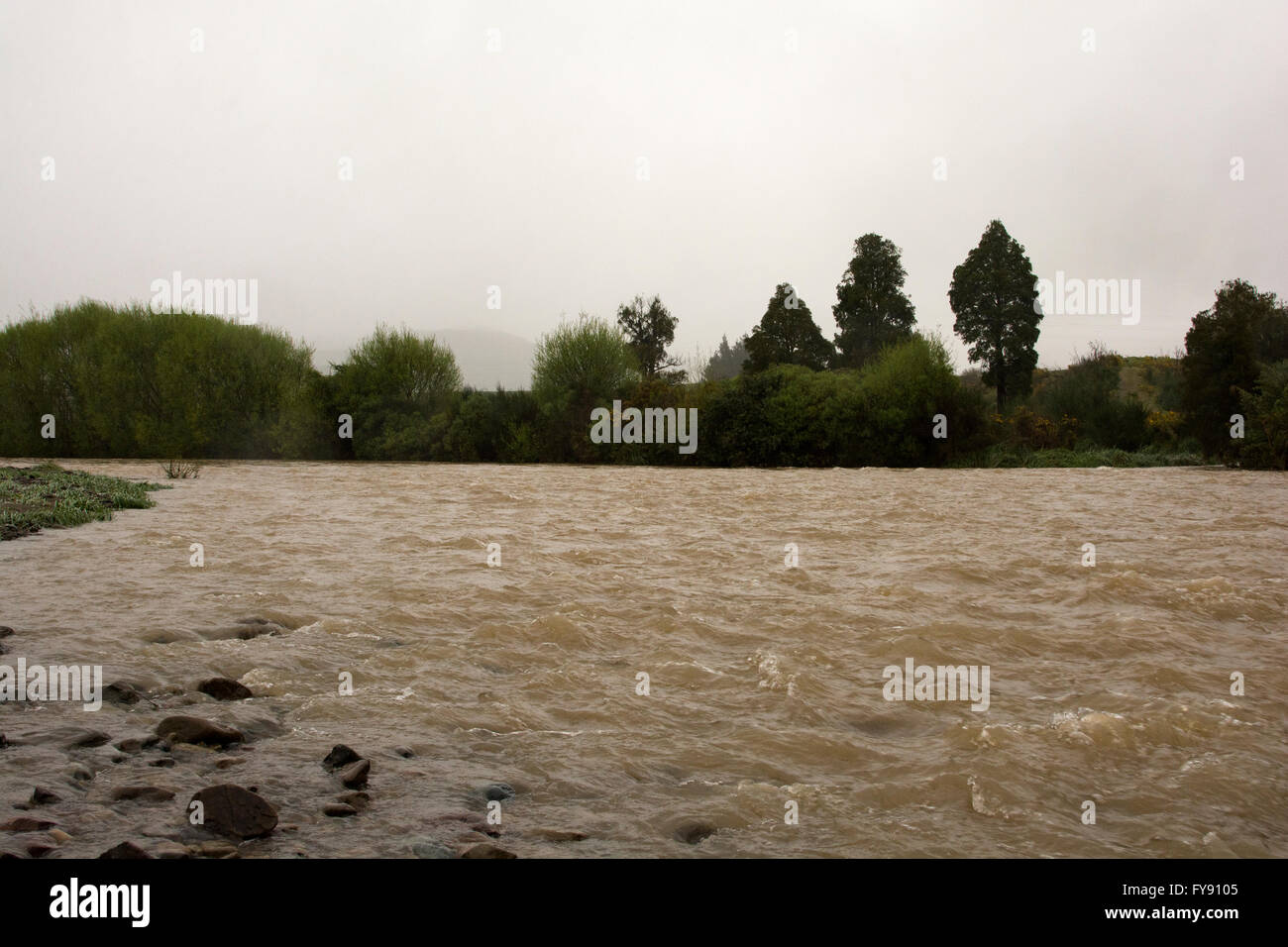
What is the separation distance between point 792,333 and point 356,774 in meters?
58.3

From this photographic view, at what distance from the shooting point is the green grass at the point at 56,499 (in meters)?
13.9

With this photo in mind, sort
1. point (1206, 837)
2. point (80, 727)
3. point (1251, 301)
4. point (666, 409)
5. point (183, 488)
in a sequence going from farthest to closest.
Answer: point (666, 409) < point (1251, 301) < point (183, 488) < point (80, 727) < point (1206, 837)

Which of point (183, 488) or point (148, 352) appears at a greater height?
point (148, 352)

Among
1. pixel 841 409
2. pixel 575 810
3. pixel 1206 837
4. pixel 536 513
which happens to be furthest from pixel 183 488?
pixel 841 409

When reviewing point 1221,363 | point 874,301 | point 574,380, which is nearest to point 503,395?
point 574,380

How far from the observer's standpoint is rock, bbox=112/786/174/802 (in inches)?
156

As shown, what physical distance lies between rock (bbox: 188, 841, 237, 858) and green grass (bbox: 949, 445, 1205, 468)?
4069 cm

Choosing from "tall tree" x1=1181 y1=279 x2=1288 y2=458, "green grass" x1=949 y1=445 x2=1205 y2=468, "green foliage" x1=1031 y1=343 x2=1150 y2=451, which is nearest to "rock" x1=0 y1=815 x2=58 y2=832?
"tall tree" x1=1181 y1=279 x2=1288 y2=458

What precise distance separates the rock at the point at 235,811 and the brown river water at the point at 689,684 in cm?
10

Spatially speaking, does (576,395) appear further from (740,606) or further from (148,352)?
(740,606)

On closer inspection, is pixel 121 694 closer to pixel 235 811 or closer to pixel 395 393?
pixel 235 811

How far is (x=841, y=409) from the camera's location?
43.8m

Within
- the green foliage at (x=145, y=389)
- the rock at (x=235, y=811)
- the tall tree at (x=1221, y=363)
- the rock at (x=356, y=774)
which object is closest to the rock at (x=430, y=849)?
the rock at (x=235, y=811)
